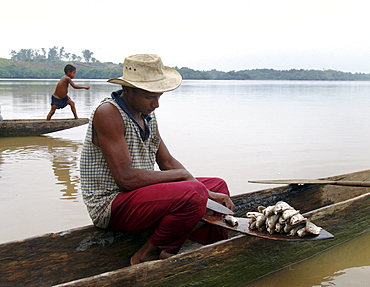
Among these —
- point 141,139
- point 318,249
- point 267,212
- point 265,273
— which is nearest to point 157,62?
point 141,139

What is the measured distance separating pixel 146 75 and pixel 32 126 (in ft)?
22.9

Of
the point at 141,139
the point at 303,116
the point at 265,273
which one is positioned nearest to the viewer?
the point at 141,139

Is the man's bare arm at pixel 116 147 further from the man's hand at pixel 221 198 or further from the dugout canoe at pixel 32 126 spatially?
the dugout canoe at pixel 32 126

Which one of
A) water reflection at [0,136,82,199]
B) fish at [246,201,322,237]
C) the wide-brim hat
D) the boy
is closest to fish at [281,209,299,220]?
fish at [246,201,322,237]

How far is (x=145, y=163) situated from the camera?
3002mm

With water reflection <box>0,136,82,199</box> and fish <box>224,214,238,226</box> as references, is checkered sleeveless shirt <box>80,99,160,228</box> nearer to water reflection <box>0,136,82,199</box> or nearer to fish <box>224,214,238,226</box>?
fish <box>224,214,238,226</box>

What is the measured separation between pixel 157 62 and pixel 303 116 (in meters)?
12.3

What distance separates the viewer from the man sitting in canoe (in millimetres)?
2693

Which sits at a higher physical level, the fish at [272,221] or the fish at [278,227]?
the fish at [272,221]

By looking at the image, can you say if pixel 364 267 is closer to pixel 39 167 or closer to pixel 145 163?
pixel 145 163

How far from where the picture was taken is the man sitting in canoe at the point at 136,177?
8.84 ft

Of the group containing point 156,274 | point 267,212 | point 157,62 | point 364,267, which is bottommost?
point 364,267

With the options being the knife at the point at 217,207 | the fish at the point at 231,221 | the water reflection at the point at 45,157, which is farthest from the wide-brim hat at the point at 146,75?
the water reflection at the point at 45,157

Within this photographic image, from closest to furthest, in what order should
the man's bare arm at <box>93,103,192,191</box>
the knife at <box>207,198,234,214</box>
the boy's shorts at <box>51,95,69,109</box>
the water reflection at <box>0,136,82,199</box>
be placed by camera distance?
the man's bare arm at <box>93,103,192,191</box>
the knife at <box>207,198,234,214</box>
the water reflection at <box>0,136,82,199</box>
the boy's shorts at <box>51,95,69,109</box>
